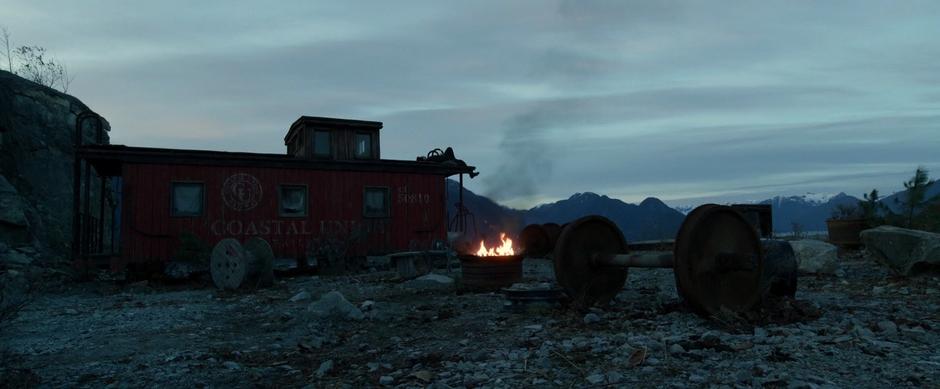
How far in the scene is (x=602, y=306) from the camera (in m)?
7.82

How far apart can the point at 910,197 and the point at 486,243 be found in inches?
574

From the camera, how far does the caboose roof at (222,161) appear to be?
1563 cm

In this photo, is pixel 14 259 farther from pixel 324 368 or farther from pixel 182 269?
pixel 324 368

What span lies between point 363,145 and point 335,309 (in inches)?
539

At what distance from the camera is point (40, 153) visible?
1345 inches

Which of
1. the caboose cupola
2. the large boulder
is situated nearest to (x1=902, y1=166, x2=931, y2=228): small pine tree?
the large boulder

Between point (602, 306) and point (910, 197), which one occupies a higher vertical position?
point (910, 197)

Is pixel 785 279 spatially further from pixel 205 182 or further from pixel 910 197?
pixel 205 182

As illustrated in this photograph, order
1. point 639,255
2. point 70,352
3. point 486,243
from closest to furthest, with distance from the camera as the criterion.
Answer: point 70,352
point 639,255
point 486,243

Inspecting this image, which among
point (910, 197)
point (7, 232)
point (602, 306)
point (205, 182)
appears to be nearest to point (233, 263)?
point (205, 182)

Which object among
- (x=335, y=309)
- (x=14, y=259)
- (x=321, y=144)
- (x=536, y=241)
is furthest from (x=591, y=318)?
(x=14, y=259)

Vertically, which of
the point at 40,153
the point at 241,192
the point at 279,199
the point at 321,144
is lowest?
the point at 279,199

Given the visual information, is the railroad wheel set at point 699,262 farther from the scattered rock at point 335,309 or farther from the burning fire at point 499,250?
the burning fire at point 499,250

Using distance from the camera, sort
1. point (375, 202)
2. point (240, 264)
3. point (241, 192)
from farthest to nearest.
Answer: point (375, 202) < point (241, 192) < point (240, 264)
